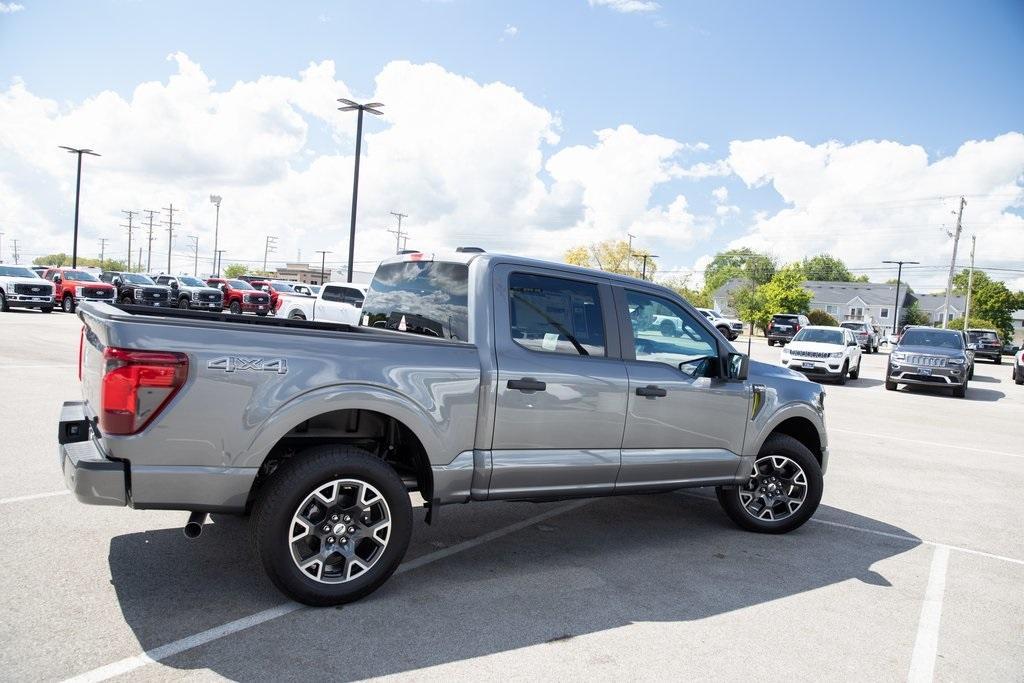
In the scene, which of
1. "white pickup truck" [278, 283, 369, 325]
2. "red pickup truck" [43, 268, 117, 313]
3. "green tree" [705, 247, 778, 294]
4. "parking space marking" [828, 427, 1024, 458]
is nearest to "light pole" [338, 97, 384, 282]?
"white pickup truck" [278, 283, 369, 325]

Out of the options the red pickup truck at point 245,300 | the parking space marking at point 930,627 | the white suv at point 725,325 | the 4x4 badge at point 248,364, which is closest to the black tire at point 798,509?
the parking space marking at point 930,627

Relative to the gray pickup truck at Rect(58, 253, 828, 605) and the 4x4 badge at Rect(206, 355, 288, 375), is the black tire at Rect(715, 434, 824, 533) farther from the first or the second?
the 4x4 badge at Rect(206, 355, 288, 375)

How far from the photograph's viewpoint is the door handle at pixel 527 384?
4246 millimetres

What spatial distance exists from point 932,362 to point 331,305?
15.8 meters

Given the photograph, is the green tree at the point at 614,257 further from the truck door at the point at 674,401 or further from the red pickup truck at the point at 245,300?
the truck door at the point at 674,401

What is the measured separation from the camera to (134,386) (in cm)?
332

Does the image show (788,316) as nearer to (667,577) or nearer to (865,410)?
(865,410)

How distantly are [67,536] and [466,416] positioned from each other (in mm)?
2646

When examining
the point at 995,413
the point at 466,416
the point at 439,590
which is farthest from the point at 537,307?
the point at 995,413

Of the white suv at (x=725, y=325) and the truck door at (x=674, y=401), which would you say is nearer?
the truck door at (x=674, y=401)

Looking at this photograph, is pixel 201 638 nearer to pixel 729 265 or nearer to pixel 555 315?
pixel 555 315

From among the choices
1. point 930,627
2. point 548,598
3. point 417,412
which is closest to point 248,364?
point 417,412

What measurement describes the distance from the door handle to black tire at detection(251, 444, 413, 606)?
84 cm

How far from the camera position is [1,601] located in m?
3.60
